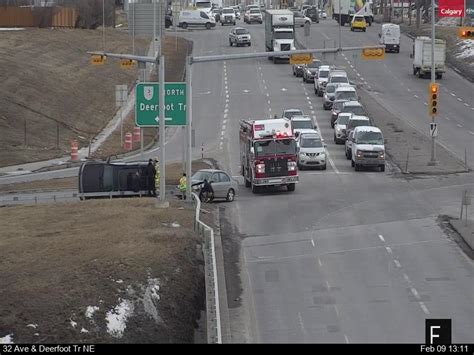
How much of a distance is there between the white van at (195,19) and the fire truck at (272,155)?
298 feet

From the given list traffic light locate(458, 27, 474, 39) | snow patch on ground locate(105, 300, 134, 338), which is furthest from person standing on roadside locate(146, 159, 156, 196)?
snow patch on ground locate(105, 300, 134, 338)

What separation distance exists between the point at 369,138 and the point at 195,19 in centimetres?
8621

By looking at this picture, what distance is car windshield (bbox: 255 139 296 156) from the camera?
46.9 metres

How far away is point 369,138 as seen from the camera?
176 ft

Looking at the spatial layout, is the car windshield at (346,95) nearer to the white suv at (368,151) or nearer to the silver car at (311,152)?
the white suv at (368,151)

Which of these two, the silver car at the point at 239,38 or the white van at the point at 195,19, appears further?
the white van at the point at 195,19

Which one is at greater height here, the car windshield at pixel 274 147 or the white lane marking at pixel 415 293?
the car windshield at pixel 274 147

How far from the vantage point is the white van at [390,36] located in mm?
106938

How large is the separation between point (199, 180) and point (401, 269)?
15.7 meters

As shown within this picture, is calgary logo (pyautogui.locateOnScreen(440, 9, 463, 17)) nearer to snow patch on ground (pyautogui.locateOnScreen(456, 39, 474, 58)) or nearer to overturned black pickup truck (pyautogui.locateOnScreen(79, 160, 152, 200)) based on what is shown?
overturned black pickup truck (pyautogui.locateOnScreen(79, 160, 152, 200))

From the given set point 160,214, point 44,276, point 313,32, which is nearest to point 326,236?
point 160,214

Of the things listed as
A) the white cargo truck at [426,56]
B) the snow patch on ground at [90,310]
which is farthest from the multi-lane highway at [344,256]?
the white cargo truck at [426,56]

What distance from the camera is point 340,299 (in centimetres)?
2808

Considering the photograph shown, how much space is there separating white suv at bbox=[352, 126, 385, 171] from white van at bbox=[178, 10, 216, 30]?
85455 millimetres
